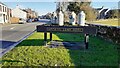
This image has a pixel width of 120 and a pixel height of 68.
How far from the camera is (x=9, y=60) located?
8.73 m

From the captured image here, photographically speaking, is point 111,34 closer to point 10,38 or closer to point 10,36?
point 10,38

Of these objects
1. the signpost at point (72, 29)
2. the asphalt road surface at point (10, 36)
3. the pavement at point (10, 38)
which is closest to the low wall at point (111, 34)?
the signpost at point (72, 29)

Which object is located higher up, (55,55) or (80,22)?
(80,22)

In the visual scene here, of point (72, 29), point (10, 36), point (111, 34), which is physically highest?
point (72, 29)

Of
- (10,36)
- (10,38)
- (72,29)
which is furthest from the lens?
(10,36)

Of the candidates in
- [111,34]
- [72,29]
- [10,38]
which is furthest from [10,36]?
[72,29]

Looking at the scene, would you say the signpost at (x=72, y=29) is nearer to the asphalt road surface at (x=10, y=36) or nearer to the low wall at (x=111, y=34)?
the asphalt road surface at (x=10, y=36)

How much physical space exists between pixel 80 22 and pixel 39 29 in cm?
231

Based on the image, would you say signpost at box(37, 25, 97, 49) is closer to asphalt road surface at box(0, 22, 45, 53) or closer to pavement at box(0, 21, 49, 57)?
pavement at box(0, 21, 49, 57)

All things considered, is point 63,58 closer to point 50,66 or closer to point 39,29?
point 50,66

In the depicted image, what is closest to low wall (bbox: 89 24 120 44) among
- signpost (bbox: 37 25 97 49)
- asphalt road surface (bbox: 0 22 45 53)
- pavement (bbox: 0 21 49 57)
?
signpost (bbox: 37 25 97 49)

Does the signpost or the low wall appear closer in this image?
the signpost

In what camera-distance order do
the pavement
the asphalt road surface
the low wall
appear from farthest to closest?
1. the asphalt road surface
2. the low wall
3. the pavement

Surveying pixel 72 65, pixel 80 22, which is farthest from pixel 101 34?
pixel 72 65
